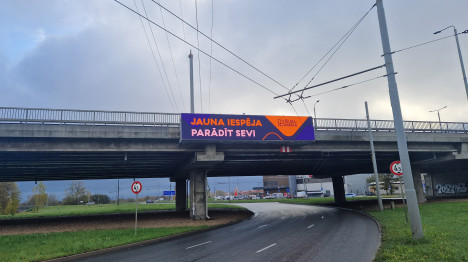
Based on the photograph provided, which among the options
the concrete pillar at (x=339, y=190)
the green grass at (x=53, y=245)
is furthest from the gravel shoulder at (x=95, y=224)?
the concrete pillar at (x=339, y=190)

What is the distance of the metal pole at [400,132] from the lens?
39.0 feet

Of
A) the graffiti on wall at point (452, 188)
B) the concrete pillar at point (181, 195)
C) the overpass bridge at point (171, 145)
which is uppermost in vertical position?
the overpass bridge at point (171, 145)

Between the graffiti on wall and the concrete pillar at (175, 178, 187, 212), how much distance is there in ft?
160

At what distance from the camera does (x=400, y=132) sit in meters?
12.7

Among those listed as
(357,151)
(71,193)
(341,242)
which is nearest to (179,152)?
(341,242)

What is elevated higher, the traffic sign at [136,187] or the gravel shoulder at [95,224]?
the traffic sign at [136,187]

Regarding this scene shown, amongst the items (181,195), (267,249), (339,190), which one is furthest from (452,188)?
(267,249)

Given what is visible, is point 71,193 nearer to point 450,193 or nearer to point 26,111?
point 26,111

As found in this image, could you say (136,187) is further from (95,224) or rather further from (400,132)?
(400,132)

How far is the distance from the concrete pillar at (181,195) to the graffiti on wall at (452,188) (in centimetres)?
Result: 4863

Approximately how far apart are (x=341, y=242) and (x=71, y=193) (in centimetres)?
11681

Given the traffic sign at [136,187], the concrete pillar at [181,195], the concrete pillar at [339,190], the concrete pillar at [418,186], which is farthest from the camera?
the concrete pillar at [339,190]

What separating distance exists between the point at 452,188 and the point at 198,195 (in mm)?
Result: 51629

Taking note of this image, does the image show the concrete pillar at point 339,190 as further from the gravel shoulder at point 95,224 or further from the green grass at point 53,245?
the green grass at point 53,245
